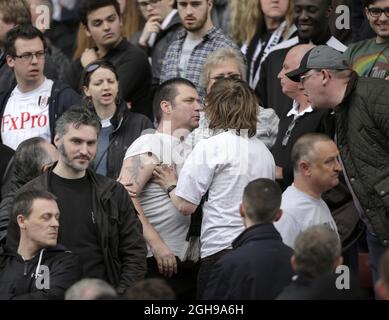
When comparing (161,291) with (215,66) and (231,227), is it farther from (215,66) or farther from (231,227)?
(215,66)

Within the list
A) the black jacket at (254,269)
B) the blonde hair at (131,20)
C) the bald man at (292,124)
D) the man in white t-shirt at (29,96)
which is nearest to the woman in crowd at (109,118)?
the man in white t-shirt at (29,96)

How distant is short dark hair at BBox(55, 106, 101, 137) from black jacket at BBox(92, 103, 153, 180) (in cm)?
78

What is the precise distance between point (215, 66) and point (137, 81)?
123cm

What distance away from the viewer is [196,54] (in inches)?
450

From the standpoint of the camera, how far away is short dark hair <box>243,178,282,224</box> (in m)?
8.14

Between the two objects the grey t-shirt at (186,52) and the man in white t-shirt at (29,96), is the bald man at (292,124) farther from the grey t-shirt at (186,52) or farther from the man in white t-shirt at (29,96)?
the man in white t-shirt at (29,96)

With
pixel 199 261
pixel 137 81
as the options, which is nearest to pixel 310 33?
pixel 137 81

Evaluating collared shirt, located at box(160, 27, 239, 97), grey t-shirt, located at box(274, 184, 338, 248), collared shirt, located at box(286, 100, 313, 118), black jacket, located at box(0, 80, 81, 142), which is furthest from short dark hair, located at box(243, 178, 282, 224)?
collared shirt, located at box(160, 27, 239, 97)

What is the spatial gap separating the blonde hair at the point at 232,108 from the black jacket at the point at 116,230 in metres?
0.88

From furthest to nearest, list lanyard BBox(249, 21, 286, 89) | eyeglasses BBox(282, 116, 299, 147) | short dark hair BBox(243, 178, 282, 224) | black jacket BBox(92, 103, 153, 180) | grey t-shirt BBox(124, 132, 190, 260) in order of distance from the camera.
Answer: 1. lanyard BBox(249, 21, 286, 89)
2. black jacket BBox(92, 103, 153, 180)
3. eyeglasses BBox(282, 116, 299, 147)
4. grey t-shirt BBox(124, 132, 190, 260)
5. short dark hair BBox(243, 178, 282, 224)

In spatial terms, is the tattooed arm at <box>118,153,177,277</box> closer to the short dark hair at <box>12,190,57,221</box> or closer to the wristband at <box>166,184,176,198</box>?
the wristband at <box>166,184,176,198</box>

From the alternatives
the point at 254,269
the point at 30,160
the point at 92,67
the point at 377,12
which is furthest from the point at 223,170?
the point at 92,67

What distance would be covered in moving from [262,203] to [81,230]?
160 cm

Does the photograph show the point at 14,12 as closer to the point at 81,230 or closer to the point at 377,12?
the point at 81,230
